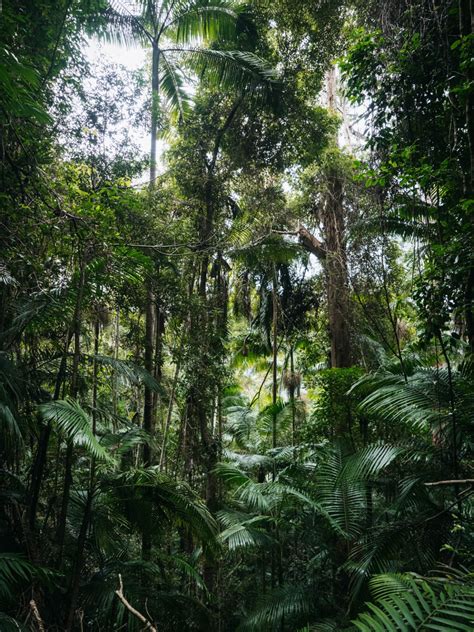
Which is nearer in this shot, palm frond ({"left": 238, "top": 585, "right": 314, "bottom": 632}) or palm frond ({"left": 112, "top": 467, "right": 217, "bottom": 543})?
palm frond ({"left": 112, "top": 467, "right": 217, "bottom": 543})

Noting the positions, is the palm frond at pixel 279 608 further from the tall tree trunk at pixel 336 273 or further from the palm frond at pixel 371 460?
the tall tree trunk at pixel 336 273

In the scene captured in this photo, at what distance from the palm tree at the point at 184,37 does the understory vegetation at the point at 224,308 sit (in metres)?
0.04

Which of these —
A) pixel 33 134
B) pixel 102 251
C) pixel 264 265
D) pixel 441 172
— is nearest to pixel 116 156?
pixel 33 134

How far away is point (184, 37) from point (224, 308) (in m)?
→ 5.09

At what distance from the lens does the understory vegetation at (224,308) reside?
340 centimetres

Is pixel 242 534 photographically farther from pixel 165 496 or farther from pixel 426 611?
pixel 426 611

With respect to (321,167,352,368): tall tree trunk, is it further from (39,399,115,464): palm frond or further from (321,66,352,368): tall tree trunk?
(39,399,115,464): palm frond

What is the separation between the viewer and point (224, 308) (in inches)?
300

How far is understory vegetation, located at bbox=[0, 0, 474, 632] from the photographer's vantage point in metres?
3.40

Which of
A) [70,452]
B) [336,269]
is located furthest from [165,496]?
[336,269]

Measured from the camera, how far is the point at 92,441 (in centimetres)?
296

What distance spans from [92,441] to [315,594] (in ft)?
11.6

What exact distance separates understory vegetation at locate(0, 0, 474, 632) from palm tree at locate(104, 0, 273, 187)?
0.14 feet

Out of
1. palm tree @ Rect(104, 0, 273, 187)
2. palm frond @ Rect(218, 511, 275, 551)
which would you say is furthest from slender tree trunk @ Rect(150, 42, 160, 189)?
palm frond @ Rect(218, 511, 275, 551)
